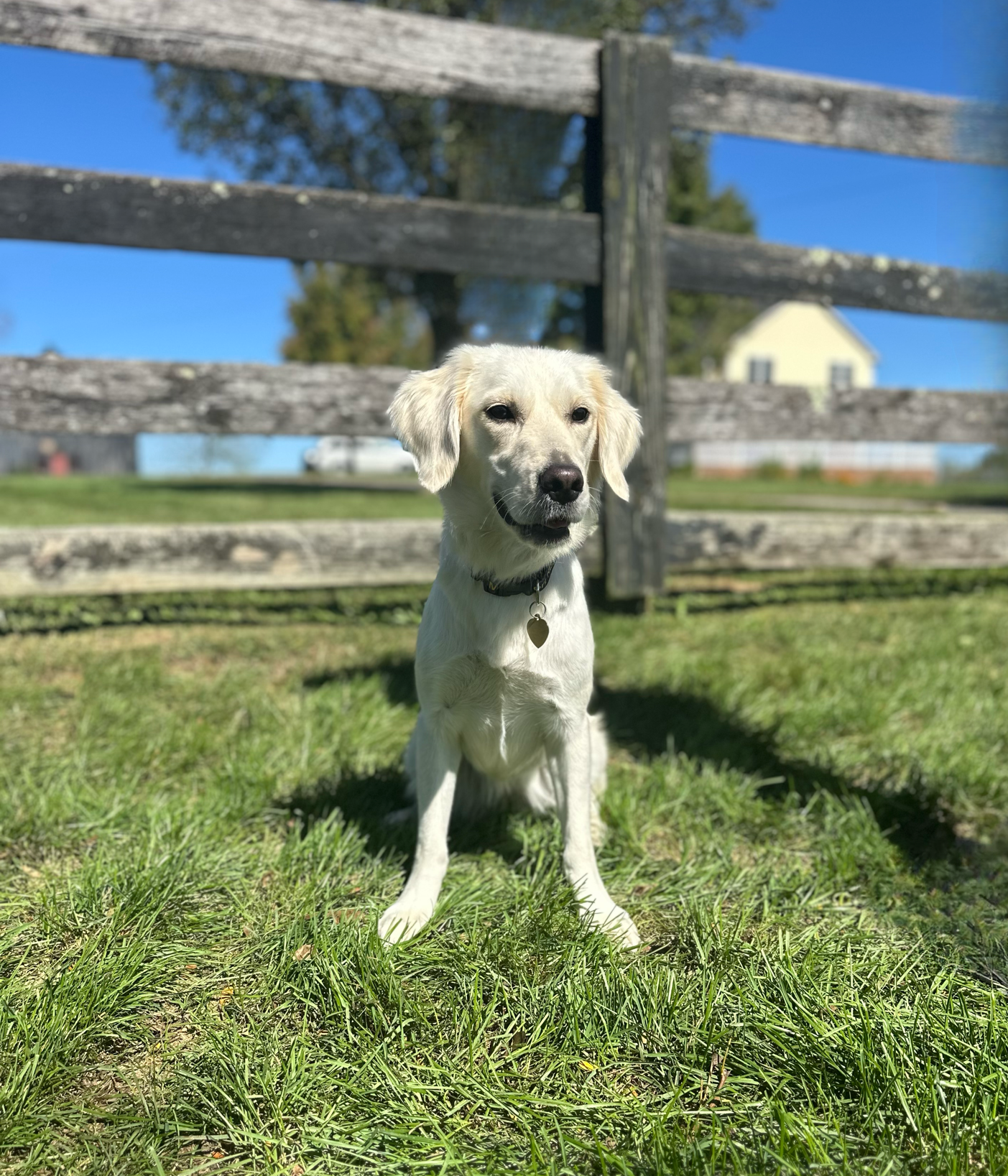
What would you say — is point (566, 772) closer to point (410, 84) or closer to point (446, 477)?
point (446, 477)

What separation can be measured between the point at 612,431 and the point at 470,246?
2019mm

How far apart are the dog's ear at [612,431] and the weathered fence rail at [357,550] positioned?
201cm

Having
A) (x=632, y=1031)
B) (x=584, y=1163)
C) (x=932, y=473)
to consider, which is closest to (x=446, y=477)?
(x=632, y=1031)

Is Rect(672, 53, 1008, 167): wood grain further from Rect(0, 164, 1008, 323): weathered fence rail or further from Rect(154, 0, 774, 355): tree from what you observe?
Rect(154, 0, 774, 355): tree

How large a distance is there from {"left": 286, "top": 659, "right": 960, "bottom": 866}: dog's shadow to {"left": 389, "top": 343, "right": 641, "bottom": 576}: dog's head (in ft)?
2.73

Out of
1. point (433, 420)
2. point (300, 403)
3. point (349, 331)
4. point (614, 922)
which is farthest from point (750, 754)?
point (349, 331)

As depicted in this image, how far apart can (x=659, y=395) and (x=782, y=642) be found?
4.58ft

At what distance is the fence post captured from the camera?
4.00m

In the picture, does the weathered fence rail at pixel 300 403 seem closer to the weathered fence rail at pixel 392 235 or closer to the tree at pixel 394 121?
the weathered fence rail at pixel 392 235

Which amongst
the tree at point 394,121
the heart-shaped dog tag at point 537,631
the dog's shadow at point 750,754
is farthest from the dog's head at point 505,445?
the tree at point 394,121

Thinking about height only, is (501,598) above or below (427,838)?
above

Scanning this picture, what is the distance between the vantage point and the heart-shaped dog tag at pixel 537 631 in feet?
6.75

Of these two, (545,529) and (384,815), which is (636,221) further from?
(384,815)

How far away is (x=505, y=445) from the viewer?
6.77 feet
